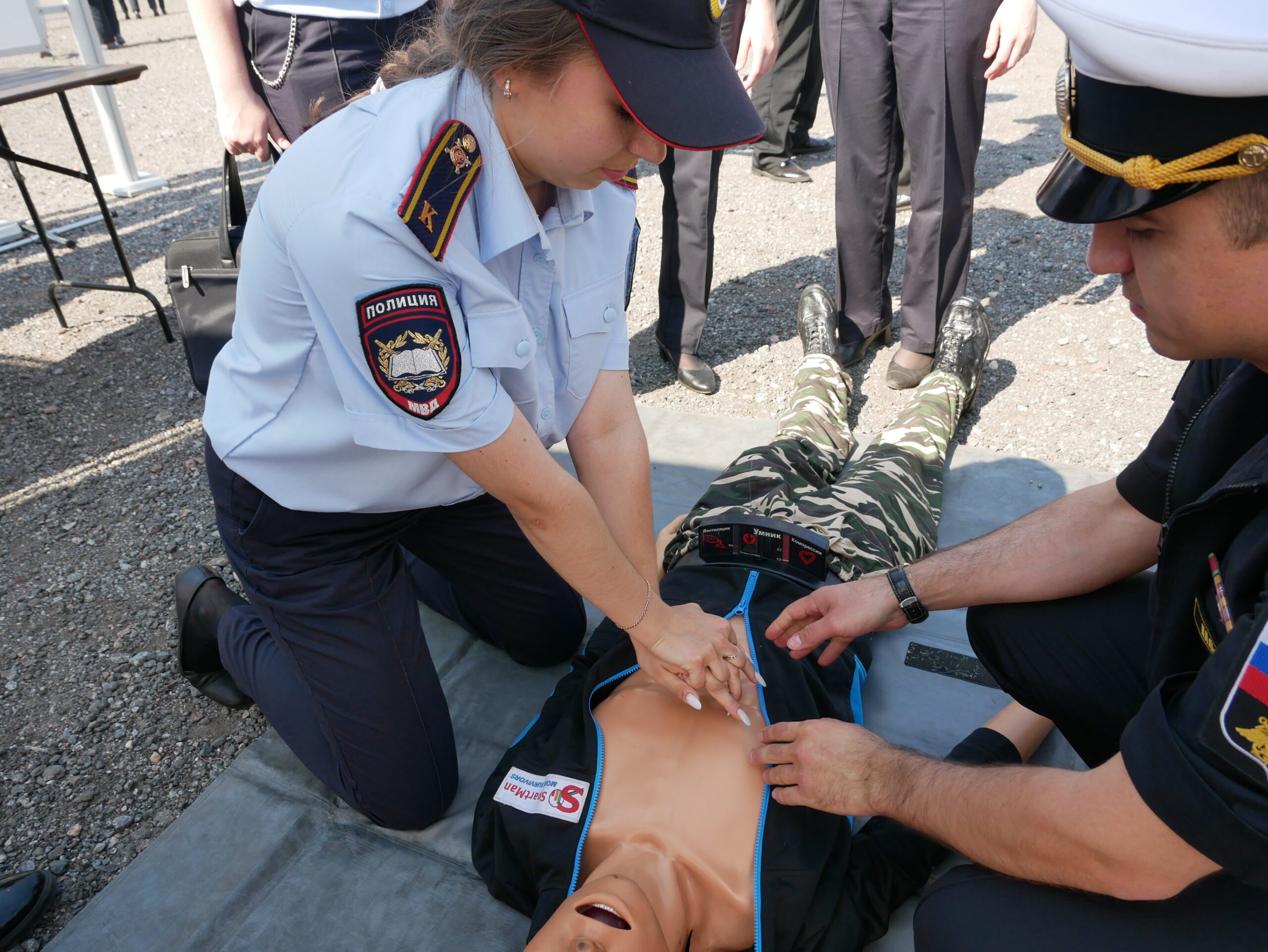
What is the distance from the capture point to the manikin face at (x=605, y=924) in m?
1.33

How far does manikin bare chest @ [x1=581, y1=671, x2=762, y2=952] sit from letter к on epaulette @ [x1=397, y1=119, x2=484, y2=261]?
3.01 feet

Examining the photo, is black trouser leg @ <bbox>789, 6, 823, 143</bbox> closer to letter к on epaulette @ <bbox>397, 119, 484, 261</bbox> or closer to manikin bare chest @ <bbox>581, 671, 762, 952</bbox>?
letter к on epaulette @ <bbox>397, 119, 484, 261</bbox>

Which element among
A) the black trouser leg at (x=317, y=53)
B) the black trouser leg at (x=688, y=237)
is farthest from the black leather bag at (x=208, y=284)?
the black trouser leg at (x=688, y=237)

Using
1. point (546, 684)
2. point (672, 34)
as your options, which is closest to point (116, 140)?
point (546, 684)

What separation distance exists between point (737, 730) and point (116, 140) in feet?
20.8

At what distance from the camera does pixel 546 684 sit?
2.30 m

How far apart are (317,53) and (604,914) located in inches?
86.2

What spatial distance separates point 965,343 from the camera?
10.9 feet

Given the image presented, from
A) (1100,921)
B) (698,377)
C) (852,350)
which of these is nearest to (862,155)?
(852,350)

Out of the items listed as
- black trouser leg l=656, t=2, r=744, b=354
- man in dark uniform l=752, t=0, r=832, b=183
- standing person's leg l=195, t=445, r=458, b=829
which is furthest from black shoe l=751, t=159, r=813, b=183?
standing person's leg l=195, t=445, r=458, b=829

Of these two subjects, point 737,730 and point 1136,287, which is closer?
point 1136,287

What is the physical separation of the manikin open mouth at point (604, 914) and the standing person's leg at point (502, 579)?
87 centimetres

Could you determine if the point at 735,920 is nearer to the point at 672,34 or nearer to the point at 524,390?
the point at 524,390

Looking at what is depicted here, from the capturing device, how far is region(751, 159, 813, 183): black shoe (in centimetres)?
608
